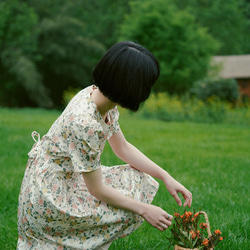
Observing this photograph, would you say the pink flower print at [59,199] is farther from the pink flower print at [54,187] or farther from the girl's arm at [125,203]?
the girl's arm at [125,203]

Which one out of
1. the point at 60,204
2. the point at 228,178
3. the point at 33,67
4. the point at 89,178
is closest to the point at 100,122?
the point at 89,178

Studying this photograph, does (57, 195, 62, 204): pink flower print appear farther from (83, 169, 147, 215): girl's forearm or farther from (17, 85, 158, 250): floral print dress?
(83, 169, 147, 215): girl's forearm

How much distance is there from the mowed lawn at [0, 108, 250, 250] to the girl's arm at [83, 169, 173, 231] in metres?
0.78

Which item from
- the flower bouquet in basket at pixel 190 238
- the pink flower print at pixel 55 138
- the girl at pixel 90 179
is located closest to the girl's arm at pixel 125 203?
the girl at pixel 90 179

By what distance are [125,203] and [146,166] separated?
1.26ft

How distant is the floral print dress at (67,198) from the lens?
6.48ft

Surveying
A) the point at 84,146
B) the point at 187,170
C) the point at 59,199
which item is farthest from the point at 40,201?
the point at 187,170

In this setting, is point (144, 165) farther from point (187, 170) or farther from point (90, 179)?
point (187, 170)

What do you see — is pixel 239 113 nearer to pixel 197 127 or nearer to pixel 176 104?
pixel 176 104

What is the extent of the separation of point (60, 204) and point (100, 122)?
1.55 ft

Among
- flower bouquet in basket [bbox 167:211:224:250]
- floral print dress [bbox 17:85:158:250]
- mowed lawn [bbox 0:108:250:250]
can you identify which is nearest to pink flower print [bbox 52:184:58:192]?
floral print dress [bbox 17:85:158:250]

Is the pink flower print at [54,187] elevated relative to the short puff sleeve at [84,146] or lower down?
lower down

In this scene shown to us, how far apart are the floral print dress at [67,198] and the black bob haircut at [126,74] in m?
0.17

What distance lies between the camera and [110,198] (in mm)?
2016
